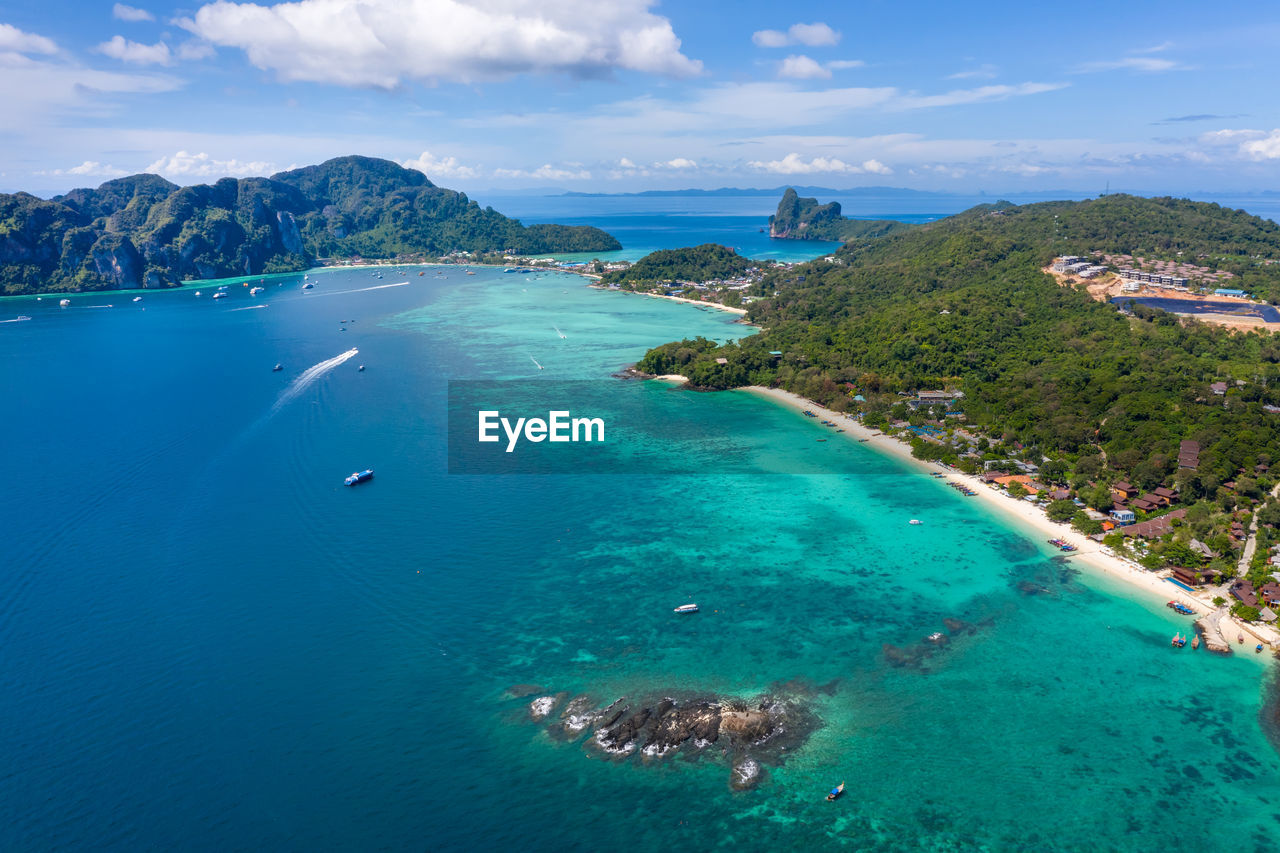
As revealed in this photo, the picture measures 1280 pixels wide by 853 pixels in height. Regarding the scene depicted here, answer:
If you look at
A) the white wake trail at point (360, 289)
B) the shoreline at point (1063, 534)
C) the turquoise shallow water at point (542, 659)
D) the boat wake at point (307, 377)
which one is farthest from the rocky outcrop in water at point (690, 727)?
the white wake trail at point (360, 289)

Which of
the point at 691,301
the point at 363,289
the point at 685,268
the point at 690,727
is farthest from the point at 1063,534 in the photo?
the point at 363,289

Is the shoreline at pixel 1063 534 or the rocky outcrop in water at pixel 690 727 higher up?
the shoreline at pixel 1063 534

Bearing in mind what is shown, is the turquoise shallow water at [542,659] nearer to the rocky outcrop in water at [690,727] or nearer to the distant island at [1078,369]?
the rocky outcrop in water at [690,727]

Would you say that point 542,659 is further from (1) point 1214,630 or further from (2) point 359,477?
(1) point 1214,630

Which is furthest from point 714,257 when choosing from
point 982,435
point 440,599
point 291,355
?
point 440,599

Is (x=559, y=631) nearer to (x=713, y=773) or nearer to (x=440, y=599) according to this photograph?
(x=440, y=599)
